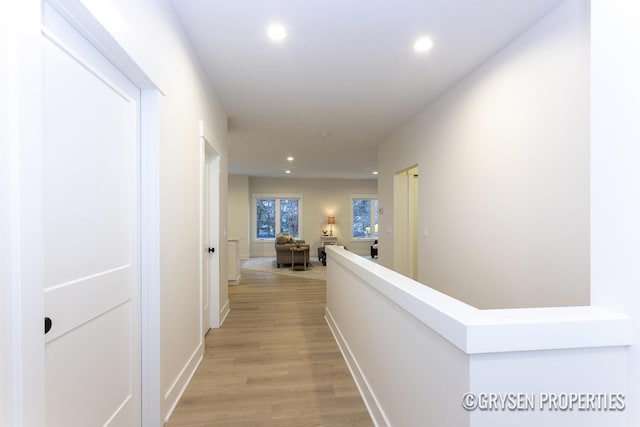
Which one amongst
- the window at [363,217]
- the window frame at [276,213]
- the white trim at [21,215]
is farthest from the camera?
the window at [363,217]

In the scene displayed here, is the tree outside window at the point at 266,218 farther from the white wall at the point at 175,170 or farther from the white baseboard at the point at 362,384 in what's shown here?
the white wall at the point at 175,170

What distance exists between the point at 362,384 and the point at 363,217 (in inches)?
329

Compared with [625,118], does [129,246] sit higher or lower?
lower

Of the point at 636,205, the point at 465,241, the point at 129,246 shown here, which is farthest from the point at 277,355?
the point at 636,205

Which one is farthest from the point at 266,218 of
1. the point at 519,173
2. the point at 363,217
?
the point at 519,173

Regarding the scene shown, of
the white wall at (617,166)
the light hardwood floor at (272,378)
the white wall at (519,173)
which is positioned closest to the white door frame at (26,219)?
the light hardwood floor at (272,378)

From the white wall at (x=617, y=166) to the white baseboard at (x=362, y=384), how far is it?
112 centimetres

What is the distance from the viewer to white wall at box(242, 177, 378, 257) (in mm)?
9519

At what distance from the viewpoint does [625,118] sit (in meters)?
0.86

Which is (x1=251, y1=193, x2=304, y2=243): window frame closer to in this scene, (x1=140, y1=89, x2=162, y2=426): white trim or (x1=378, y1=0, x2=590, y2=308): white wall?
(x1=378, y1=0, x2=590, y2=308): white wall

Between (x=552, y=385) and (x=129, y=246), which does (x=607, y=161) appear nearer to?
(x=552, y=385)

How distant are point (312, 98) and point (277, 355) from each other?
8.51ft

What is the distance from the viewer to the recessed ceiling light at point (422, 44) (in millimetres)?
2140

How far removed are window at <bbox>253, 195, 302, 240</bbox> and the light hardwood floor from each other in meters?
5.89
